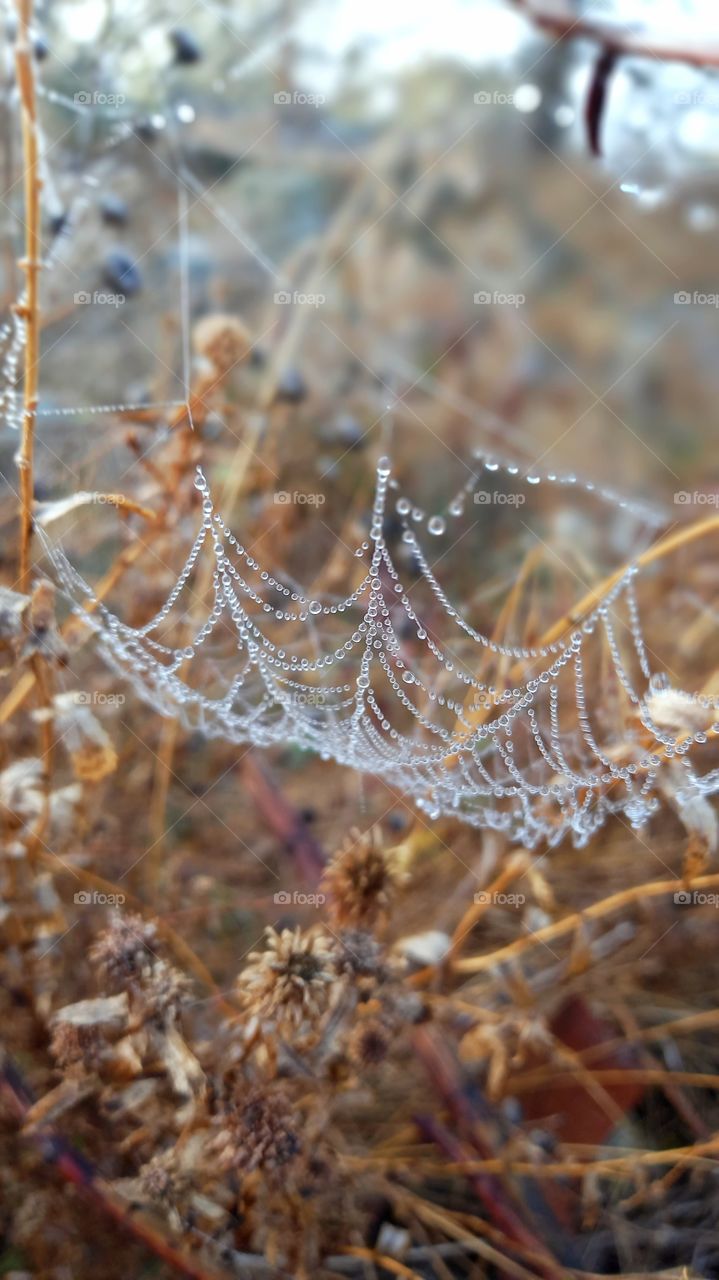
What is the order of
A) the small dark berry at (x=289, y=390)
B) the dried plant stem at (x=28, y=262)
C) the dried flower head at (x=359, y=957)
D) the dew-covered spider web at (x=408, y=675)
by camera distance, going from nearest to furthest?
the dried plant stem at (x=28, y=262) → the dried flower head at (x=359, y=957) → the dew-covered spider web at (x=408, y=675) → the small dark berry at (x=289, y=390)

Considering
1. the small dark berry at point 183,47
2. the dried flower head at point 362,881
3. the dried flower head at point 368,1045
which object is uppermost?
the small dark berry at point 183,47

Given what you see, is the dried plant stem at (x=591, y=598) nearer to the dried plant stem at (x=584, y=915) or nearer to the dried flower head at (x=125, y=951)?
the dried plant stem at (x=584, y=915)

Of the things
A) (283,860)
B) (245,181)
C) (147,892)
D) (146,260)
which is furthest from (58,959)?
(245,181)

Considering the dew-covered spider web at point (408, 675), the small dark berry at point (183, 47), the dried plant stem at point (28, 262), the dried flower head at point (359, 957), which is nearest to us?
the dried plant stem at point (28, 262)

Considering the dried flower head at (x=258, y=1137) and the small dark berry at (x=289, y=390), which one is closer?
the dried flower head at (x=258, y=1137)

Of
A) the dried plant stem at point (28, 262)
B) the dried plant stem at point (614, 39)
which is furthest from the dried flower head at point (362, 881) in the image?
the dried plant stem at point (614, 39)
